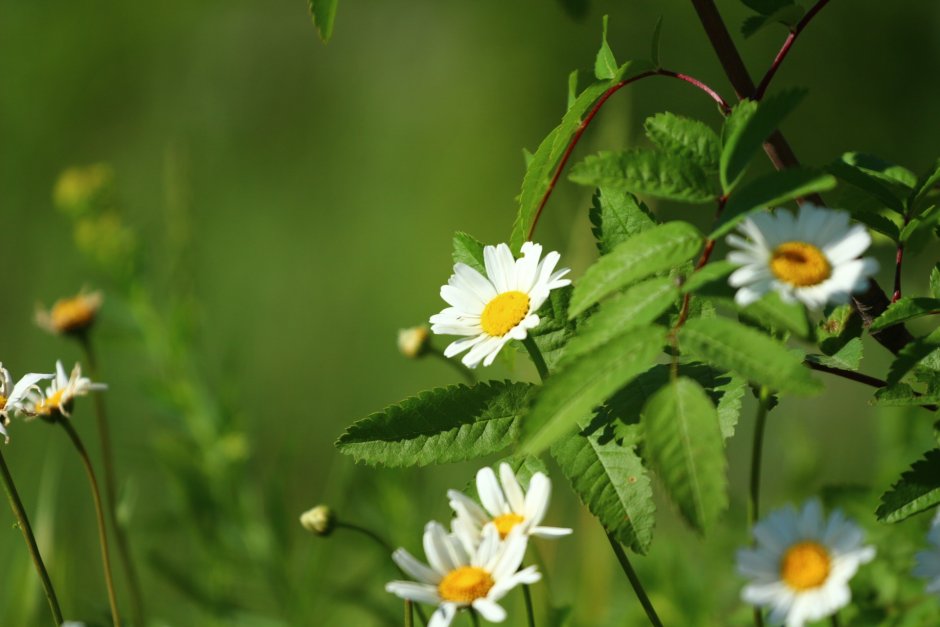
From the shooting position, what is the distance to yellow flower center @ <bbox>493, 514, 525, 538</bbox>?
456 mm

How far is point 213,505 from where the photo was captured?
101 centimetres

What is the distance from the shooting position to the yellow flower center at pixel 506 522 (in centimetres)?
46

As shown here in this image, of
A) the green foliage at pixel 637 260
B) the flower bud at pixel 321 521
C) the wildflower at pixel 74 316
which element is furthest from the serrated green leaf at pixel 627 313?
the wildflower at pixel 74 316

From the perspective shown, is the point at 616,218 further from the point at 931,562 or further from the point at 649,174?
the point at 931,562

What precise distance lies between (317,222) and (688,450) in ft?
8.10

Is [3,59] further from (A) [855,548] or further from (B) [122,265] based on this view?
(A) [855,548]

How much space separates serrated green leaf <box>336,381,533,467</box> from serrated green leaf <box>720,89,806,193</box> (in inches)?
5.6

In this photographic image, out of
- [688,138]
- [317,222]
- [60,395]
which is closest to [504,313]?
[688,138]

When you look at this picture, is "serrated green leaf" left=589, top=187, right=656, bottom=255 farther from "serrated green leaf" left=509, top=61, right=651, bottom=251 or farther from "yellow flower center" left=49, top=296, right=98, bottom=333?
"yellow flower center" left=49, top=296, right=98, bottom=333

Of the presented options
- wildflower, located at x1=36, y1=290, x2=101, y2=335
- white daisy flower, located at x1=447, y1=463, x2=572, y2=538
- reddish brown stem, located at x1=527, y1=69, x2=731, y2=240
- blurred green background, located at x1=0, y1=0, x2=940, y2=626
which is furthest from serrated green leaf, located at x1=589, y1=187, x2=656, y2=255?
wildflower, located at x1=36, y1=290, x2=101, y2=335

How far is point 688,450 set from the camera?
1.28 feet

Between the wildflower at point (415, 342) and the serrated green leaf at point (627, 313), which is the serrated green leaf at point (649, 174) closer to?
the serrated green leaf at point (627, 313)

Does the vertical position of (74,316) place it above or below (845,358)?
above

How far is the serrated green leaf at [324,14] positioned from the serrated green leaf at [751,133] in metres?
0.19
